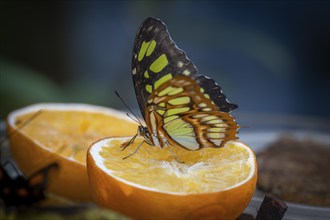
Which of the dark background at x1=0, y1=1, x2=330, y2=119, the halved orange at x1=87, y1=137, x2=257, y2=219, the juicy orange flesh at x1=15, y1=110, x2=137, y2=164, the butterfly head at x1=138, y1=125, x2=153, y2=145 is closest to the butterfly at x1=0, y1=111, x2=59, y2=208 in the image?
the halved orange at x1=87, y1=137, x2=257, y2=219

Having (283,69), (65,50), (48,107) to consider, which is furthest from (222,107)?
(65,50)

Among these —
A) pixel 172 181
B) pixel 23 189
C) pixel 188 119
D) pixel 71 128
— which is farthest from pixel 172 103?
pixel 71 128

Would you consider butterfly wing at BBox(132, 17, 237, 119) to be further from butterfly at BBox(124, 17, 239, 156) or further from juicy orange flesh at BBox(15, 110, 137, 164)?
juicy orange flesh at BBox(15, 110, 137, 164)

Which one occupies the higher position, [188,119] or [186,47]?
[188,119]

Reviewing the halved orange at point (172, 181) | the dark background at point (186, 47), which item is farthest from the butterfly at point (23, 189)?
the dark background at point (186, 47)

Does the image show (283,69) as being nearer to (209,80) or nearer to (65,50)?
(65,50)

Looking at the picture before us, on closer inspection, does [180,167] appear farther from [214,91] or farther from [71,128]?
[71,128]

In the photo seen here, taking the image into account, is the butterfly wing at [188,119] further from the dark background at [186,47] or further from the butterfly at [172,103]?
the dark background at [186,47]
